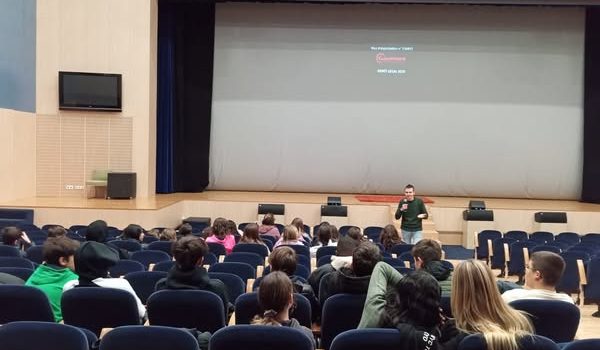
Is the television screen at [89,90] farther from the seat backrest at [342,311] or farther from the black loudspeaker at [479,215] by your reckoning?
the seat backrest at [342,311]

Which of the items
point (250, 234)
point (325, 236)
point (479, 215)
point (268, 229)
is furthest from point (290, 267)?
point (479, 215)

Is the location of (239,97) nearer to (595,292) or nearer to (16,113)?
(16,113)

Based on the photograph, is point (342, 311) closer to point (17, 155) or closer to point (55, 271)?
point (55, 271)

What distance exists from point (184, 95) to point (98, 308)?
14401mm

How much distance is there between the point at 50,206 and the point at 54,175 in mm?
2500

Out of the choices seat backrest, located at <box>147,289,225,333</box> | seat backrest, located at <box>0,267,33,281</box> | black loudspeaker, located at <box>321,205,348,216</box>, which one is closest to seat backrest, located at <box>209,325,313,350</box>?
seat backrest, located at <box>147,289,225,333</box>

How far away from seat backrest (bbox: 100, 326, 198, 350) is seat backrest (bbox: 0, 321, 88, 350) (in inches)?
5.4

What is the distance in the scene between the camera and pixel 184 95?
18.3m

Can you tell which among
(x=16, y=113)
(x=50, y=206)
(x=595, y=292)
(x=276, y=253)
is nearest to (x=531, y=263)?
(x=276, y=253)

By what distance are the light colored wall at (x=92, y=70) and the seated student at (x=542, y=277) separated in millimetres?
12510

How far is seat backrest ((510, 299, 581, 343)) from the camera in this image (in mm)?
4348

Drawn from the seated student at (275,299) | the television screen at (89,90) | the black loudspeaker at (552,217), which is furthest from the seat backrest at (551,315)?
the television screen at (89,90)

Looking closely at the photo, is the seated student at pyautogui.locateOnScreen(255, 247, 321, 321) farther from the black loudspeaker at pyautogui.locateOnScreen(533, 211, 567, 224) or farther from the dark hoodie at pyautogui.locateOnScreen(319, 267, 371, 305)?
the black loudspeaker at pyautogui.locateOnScreen(533, 211, 567, 224)

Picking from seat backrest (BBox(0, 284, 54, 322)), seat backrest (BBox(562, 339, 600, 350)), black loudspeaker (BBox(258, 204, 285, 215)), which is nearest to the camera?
seat backrest (BBox(562, 339, 600, 350))
